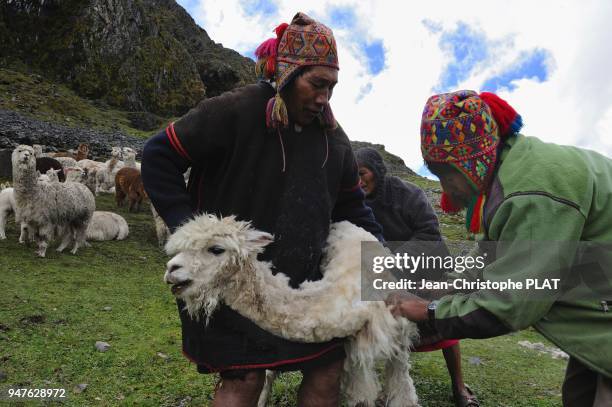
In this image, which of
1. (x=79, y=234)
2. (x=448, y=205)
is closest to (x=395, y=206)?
(x=448, y=205)

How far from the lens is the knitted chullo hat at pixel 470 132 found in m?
2.05

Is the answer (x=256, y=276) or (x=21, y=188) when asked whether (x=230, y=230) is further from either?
(x=21, y=188)

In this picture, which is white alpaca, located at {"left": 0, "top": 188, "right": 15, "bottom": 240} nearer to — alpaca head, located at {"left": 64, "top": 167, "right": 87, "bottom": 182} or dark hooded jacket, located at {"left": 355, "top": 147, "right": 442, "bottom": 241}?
alpaca head, located at {"left": 64, "top": 167, "right": 87, "bottom": 182}

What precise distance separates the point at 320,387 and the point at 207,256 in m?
0.92

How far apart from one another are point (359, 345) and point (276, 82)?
1.50m

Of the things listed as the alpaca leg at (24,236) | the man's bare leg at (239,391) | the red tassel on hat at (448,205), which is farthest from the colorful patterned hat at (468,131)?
the alpaca leg at (24,236)

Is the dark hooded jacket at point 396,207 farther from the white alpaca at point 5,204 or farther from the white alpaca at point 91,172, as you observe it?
the white alpaca at point 91,172

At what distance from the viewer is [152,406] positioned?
12.3ft

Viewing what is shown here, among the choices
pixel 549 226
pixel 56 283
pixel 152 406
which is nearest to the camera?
pixel 549 226

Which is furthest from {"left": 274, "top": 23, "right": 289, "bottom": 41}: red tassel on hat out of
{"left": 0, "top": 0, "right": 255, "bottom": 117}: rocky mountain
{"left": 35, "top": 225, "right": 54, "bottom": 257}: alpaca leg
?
{"left": 0, "top": 0, "right": 255, "bottom": 117}: rocky mountain

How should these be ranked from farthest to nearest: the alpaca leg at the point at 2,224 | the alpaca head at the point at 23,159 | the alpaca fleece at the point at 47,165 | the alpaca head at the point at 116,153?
the alpaca head at the point at 116,153
the alpaca fleece at the point at 47,165
the alpaca leg at the point at 2,224
the alpaca head at the point at 23,159

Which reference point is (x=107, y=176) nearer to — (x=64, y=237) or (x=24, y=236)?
(x=64, y=237)

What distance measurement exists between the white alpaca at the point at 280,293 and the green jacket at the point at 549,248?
0.61 m

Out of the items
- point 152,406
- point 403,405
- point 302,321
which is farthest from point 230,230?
point 152,406
